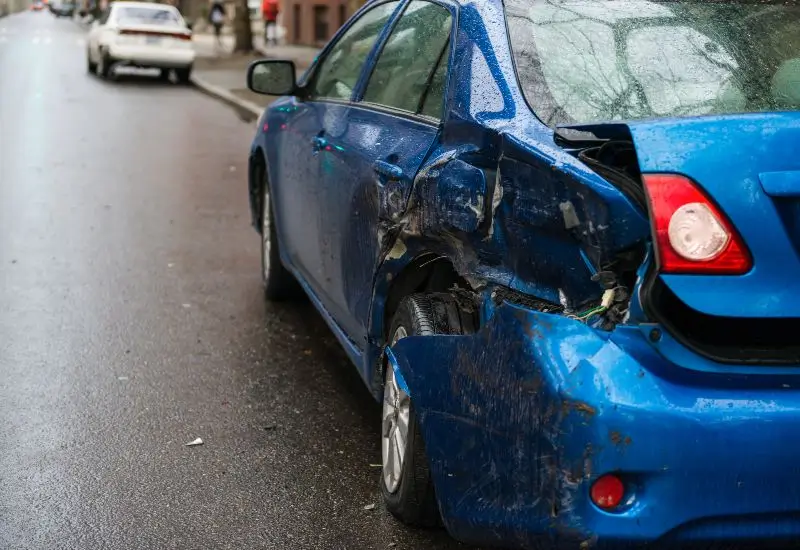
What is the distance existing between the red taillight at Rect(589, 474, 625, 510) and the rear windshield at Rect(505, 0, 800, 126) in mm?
1035

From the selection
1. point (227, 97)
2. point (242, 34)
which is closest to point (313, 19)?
point (242, 34)

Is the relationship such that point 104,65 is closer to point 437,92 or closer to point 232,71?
point 232,71

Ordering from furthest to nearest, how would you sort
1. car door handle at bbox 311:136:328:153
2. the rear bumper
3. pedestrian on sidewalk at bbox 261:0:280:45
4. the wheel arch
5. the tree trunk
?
pedestrian on sidewalk at bbox 261:0:280:45
the tree trunk
the rear bumper
car door handle at bbox 311:136:328:153
the wheel arch

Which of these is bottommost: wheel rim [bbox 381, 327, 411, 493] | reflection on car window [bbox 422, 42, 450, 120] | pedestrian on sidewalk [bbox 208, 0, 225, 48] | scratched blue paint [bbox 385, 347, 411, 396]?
pedestrian on sidewalk [bbox 208, 0, 225, 48]

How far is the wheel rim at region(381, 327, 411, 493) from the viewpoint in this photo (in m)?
3.54

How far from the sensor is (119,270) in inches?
293

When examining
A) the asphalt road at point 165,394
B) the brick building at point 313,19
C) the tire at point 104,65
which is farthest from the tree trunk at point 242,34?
the asphalt road at point 165,394

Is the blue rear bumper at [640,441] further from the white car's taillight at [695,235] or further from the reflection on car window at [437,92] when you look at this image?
the reflection on car window at [437,92]

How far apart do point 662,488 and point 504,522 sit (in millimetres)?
422

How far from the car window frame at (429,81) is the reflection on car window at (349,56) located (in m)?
0.14

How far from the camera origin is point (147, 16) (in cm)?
2494

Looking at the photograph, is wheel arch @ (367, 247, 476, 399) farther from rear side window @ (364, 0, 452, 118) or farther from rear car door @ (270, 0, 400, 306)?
rear car door @ (270, 0, 400, 306)

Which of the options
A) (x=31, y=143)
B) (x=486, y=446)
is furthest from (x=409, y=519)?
(x=31, y=143)

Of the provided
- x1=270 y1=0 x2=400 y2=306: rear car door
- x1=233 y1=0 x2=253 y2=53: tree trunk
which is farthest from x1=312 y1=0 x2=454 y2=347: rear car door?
x1=233 y1=0 x2=253 y2=53: tree trunk
